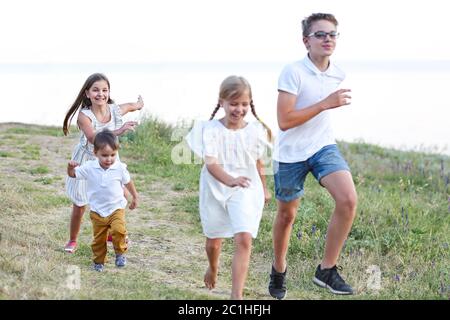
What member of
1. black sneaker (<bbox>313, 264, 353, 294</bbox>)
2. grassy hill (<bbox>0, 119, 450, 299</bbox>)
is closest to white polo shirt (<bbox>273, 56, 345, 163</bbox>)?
black sneaker (<bbox>313, 264, 353, 294</bbox>)

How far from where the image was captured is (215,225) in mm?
5598

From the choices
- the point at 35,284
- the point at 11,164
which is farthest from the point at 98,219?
the point at 11,164

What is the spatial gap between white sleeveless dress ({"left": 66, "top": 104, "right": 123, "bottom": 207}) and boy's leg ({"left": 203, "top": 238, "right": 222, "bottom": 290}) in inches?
63.4

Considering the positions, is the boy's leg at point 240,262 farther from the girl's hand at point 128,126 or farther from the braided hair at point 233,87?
the girl's hand at point 128,126

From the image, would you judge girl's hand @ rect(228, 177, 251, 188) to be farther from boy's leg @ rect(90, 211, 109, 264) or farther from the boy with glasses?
boy's leg @ rect(90, 211, 109, 264)

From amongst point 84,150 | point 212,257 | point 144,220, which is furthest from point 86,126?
point 144,220

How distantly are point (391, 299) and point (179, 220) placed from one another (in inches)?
130

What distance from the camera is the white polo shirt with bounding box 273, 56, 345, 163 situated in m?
5.72

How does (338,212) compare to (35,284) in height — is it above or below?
above

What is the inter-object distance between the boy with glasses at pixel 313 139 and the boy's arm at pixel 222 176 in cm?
56

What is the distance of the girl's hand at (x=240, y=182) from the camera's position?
5.22m

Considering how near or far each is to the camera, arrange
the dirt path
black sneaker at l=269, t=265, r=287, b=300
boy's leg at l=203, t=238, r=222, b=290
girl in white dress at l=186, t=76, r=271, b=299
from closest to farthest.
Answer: girl in white dress at l=186, t=76, r=271, b=299, boy's leg at l=203, t=238, r=222, b=290, black sneaker at l=269, t=265, r=287, b=300, the dirt path

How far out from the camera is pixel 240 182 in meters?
5.22

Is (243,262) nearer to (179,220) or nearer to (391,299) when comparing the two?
(391,299)
